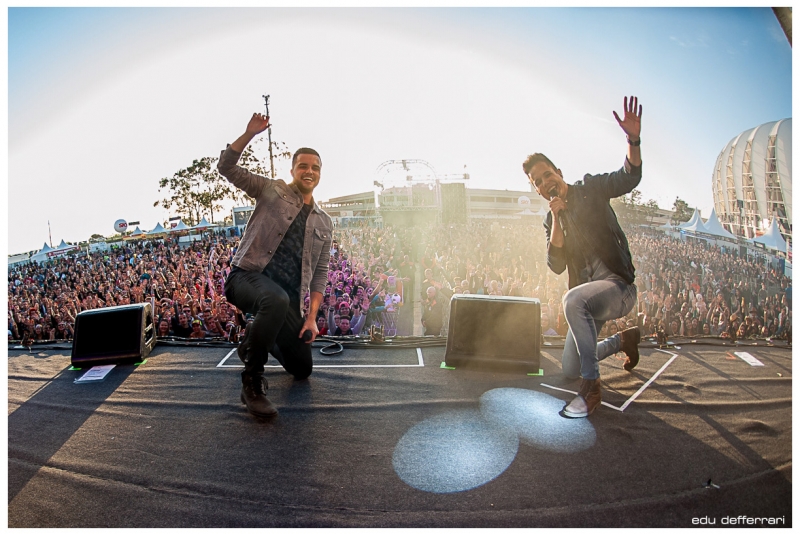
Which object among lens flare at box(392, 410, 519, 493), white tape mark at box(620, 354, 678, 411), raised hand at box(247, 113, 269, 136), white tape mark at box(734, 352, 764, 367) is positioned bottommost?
white tape mark at box(734, 352, 764, 367)

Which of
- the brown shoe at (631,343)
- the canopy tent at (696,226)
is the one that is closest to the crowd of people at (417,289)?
the brown shoe at (631,343)

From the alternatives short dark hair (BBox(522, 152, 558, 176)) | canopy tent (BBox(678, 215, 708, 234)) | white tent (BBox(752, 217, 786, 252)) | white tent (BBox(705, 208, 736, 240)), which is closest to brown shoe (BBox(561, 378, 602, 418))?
short dark hair (BBox(522, 152, 558, 176))

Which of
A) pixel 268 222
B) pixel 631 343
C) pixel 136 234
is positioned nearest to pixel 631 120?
pixel 631 343

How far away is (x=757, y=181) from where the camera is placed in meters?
20.0

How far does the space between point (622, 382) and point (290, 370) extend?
86.9 inches

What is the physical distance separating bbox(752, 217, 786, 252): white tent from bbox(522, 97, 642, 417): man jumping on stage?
11463 mm

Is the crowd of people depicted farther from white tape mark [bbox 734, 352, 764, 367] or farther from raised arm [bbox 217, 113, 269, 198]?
raised arm [bbox 217, 113, 269, 198]

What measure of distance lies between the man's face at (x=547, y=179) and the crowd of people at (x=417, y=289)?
220 cm

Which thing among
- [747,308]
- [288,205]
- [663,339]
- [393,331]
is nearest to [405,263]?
[393,331]

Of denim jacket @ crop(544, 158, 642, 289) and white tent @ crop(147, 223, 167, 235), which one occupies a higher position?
white tent @ crop(147, 223, 167, 235)

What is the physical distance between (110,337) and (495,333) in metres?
3.06

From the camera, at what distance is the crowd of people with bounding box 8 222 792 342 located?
6594mm

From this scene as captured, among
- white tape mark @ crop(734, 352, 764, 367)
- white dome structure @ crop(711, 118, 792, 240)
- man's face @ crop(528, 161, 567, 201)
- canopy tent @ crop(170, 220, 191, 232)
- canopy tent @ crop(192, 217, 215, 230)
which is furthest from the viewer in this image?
canopy tent @ crop(192, 217, 215, 230)

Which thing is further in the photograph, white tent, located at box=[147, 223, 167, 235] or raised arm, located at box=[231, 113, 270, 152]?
white tent, located at box=[147, 223, 167, 235]
